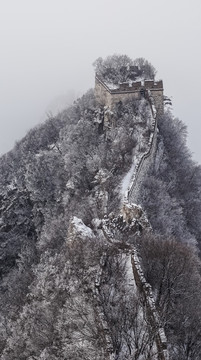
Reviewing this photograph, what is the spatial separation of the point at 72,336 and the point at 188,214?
1176 inches

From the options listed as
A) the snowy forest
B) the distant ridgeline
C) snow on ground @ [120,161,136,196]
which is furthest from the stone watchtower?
snow on ground @ [120,161,136,196]

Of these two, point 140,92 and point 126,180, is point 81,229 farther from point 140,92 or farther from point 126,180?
point 140,92

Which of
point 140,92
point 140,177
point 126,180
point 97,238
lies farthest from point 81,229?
point 140,92

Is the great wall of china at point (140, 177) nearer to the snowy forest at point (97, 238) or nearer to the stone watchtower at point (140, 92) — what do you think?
the stone watchtower at point (140, 92)

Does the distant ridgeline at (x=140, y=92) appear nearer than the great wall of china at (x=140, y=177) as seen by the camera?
No

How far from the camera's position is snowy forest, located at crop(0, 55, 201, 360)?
23.1 meters

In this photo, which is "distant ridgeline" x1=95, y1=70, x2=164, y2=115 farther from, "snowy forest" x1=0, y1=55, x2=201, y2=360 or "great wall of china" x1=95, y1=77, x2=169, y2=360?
"snowy forest" x1=0, y1=55, x2=201, y2=360

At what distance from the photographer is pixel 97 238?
3200 cm

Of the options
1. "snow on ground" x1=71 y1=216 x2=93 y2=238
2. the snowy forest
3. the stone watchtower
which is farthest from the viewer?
the stone watchtower

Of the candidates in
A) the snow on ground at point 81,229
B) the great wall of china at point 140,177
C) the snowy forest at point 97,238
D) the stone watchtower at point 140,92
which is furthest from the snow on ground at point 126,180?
the stone watchtower at point 140,92

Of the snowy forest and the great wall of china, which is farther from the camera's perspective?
the snowy forest

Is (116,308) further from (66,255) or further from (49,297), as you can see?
(66,255)

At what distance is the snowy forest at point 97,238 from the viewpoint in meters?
23.1

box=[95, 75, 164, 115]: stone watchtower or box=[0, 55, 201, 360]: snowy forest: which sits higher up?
box=[95, 75, 164, 115]: stone watchtower
